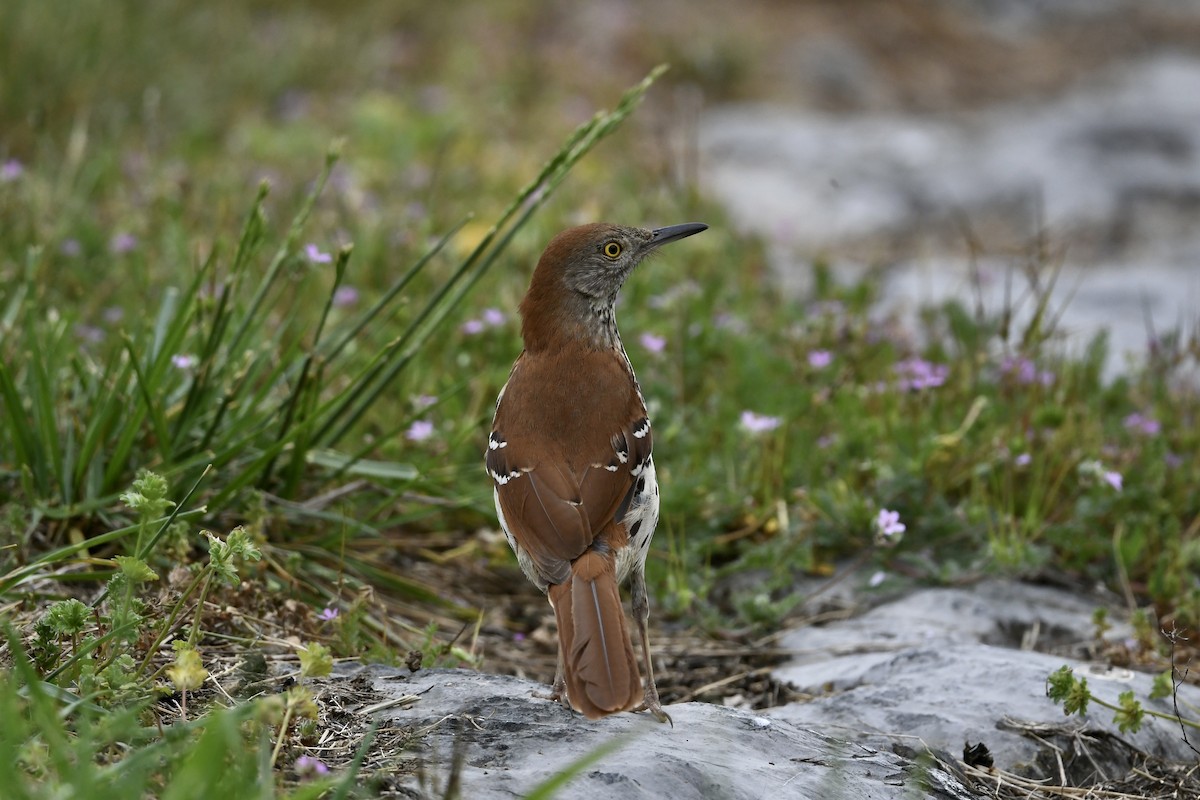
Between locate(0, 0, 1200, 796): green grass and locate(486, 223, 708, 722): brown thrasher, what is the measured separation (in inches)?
12.8

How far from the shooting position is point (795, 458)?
17.1 feet

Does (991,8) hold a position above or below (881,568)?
above

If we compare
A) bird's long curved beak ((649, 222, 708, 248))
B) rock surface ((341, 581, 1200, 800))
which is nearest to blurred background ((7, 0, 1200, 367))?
bird's long curved beak ((649, 222, 708, 248))

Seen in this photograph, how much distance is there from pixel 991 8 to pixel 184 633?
15175mm

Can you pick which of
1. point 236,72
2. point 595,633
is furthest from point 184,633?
point 236,72

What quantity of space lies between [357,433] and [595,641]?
2.26 m

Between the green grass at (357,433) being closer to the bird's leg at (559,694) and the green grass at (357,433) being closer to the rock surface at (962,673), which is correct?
the rock surface at (962,673)

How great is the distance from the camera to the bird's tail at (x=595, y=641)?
3.02m

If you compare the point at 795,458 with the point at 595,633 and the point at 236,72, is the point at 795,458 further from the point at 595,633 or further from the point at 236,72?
the point at 236,72

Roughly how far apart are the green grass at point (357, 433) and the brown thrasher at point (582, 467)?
0.32m

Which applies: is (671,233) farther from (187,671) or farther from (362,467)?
(187,671)

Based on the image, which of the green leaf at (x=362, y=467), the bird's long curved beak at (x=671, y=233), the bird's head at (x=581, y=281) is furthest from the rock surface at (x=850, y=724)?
the bird's long curved beak at (x=671, y=233)

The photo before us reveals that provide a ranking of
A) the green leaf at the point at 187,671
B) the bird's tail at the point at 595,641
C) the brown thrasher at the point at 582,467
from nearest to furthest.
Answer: the green leaf at the point at 187,671 < the bird's tail at the point at 595,641 < the brown thrasher at the point at 582,467

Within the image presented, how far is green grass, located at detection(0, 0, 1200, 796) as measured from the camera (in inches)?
121
